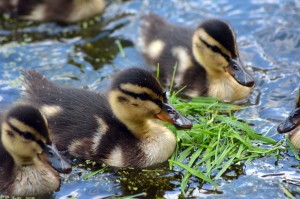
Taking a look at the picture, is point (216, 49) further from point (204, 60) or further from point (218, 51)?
point (204, 60)

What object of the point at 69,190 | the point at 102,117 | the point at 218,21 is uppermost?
the point at 218,21

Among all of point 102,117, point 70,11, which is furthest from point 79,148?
point 70,11

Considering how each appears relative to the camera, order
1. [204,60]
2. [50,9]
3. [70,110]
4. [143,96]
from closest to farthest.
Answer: [143,96] < [70,110] < [204,60] < [50,9]

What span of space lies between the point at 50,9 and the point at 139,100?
2.37m

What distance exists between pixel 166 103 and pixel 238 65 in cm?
95

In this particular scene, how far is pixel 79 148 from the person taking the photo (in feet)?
15.0

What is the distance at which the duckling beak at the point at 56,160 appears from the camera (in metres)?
4.15

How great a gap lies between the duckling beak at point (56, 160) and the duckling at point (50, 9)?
2.60 metres

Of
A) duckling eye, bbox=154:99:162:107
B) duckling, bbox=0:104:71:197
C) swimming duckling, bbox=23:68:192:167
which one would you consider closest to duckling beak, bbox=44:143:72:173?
duckling, bbox=0:104:71:197

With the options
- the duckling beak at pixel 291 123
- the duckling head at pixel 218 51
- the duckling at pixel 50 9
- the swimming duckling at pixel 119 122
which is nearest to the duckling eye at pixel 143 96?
the swimming duckling at pixel 119 122

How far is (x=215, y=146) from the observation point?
473 centimetres

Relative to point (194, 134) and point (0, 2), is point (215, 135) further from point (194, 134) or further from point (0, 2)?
point (0, 2)

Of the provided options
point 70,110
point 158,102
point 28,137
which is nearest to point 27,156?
point 28,137

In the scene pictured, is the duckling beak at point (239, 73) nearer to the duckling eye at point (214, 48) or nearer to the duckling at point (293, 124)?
the duckling eye at point (214, 48)
